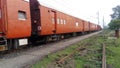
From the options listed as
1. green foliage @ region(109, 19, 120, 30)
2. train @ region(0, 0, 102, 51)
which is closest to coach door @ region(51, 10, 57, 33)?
train @ region(0, 0, 102, 51)

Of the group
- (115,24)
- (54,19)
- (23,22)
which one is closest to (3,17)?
(23,22)

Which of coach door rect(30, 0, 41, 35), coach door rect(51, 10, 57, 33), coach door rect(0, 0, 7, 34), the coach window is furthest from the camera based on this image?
coach door rect(51, 10, 57, 33)

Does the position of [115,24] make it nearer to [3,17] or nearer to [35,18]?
[35,18]

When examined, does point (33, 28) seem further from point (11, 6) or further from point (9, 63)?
point (9, 63)

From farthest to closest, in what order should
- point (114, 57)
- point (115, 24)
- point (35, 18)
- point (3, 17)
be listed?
point (115, 24)
point (35, 18)
point (114, 57)
point (3, 17)

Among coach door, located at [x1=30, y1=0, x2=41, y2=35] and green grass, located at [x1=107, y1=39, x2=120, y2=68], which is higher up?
coach door, located at [x1=30, y1=0, x2=41, y2=35]

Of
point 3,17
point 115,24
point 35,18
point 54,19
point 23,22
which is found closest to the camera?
point 3,17

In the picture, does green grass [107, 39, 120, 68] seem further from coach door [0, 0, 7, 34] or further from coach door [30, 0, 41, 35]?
coach door [0, 0, 7, 34]

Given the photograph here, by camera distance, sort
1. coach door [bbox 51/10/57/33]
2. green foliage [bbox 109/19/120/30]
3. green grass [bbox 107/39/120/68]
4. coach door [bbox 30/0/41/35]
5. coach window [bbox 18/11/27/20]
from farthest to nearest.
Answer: green foliage [bbox 109/19/120/30]
coach door [bbox 51/10/57/33]
coach door [bbox 30/0/41/35]
coach window [bbox 18/11/27/20]
green grass [bbox 107/39/120/68]

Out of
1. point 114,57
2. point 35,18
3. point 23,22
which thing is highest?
point 35,18

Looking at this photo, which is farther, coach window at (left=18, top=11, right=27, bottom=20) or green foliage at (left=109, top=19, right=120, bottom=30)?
green foliage at (left=109, top=19, right=120, bottom=30)

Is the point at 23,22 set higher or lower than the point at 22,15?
lower

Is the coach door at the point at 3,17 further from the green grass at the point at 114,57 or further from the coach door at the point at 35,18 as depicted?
the green grass at the point at 114,57

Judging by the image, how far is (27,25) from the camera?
14.5 m
